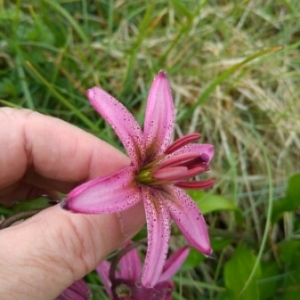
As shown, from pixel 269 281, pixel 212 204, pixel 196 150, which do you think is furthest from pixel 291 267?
pixel 196 150

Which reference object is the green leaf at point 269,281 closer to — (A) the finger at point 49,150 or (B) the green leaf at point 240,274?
(B) the green leaf at point 240,274

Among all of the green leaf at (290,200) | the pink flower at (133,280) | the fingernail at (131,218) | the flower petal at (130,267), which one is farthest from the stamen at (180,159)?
the green leaf at (290,200)

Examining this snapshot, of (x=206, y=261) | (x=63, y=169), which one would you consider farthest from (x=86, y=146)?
(x=206, y=261)

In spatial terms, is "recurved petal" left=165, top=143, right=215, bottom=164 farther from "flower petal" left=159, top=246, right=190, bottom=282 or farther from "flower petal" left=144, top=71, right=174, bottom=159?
"flower petal" left=159, top=246, right=190, bottom=282

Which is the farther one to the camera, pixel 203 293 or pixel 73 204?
pixel 203 293

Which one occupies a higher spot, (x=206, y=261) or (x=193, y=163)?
(x=193, y=163)

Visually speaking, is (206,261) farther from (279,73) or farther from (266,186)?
(279,73)

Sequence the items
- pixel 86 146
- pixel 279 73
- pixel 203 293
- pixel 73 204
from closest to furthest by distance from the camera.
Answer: pixel 73 204, pixel 86 146, pixel 203 293, pixel 279 73
